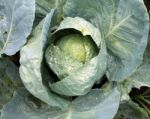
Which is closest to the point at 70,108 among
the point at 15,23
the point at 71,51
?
the point at 71,51

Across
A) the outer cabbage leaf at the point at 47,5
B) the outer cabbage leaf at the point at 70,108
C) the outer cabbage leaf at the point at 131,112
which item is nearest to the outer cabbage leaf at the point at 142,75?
the outer cabbage leaf at the point at 131,112

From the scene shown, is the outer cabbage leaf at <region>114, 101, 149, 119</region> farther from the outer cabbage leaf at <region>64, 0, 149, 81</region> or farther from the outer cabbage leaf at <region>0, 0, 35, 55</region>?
the outer cabbage leaf at <region>0, 0, 35, 55</region>

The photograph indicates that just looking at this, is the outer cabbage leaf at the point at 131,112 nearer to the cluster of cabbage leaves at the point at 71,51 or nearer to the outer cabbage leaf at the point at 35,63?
the cluster of cabbage leaves at the point at 71,51

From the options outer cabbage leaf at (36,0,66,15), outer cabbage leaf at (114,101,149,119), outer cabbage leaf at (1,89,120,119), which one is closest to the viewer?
outer cabbage leaf at (1,89,120,119)

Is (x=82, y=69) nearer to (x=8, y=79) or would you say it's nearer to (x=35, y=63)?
(x=35, y=63)

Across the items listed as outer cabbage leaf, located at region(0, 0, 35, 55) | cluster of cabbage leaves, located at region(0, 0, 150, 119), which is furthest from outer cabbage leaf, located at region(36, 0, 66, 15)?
outer cabbage leaf, located at region(0, 0, 35, 55)

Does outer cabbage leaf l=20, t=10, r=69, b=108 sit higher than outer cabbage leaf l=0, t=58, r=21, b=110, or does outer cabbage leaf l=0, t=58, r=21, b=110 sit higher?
outer cabbage leaf l=20, t=10, r=69, b=108

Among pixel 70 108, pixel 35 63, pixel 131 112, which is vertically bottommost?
pixel 131 112

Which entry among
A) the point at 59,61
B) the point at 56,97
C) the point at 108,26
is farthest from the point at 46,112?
the point at 108,26
